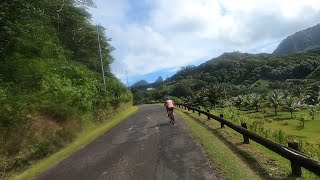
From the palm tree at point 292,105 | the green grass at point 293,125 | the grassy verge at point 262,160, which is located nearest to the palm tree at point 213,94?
the green grass at point 293,125

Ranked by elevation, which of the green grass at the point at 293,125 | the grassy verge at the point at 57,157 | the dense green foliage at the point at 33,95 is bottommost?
the green grass at the point at 293,125

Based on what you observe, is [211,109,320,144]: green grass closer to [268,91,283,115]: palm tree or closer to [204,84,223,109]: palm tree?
[268,91,283,115]: palm tree

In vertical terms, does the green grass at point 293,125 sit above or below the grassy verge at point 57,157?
below

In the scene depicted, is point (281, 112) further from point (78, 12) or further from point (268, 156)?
point (268, 156)

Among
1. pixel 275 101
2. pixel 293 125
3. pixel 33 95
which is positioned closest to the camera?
pixel 33 95

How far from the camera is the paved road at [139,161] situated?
400 inches

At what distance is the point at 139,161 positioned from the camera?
1207 centimetres

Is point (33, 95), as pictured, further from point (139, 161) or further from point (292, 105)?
point (292, 105)

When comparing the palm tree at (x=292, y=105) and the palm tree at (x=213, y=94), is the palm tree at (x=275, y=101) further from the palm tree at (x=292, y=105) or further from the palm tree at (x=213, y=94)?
the palm tree at (x=213, y=94)

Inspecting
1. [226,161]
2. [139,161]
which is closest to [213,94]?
[139,161]

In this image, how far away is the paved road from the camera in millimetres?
10169

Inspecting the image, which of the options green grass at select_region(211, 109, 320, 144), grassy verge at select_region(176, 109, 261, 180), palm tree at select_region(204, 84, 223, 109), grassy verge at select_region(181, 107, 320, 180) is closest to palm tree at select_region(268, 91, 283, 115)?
green grass at select_region(211, 109, 320, 144)

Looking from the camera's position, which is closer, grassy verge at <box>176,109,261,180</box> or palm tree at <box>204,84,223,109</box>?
grassy verge at <box>176,109,261,180</box>

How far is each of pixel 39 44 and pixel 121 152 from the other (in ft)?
49.6
